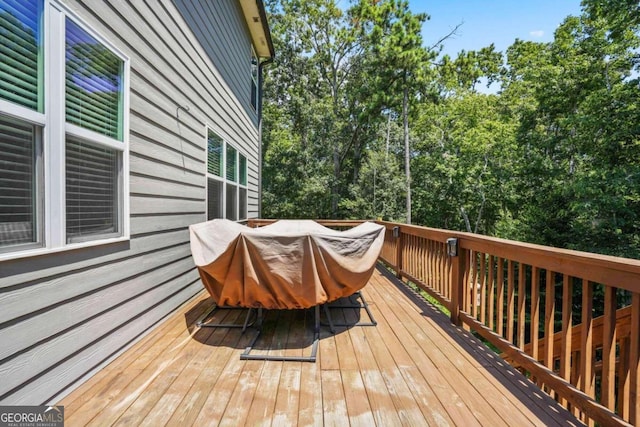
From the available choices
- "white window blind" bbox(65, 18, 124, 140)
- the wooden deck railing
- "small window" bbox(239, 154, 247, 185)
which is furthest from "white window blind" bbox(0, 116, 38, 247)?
"small window" bbox(239, 154, 247, 185)

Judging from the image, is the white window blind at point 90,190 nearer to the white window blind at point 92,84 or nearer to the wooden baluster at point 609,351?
the white window blind at point 92,84

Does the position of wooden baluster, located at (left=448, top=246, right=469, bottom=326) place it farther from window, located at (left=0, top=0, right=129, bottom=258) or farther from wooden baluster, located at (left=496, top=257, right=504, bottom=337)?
window, located at (left=0, top=0, right=129, bottom=258)

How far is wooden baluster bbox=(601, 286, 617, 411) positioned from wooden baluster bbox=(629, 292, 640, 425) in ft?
0.31

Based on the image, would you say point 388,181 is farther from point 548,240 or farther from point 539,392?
point 539,392

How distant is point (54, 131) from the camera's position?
180cm

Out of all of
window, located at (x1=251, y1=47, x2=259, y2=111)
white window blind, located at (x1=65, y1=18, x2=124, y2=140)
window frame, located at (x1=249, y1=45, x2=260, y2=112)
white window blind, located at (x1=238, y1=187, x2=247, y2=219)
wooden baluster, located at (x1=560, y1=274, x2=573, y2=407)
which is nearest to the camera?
wooden baluster, located at (x1=560, y1=274, x2=573, y2=407)

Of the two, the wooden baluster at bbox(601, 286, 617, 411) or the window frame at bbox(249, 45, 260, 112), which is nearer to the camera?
the wooden baluster at bbox(601, 286, 617, 411)

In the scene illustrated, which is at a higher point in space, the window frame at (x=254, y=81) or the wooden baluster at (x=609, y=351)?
the window frame at (x=254, y=81)

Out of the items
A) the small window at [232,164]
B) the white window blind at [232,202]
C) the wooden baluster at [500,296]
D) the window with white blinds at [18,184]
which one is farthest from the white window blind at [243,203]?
the wooden baluster at [500,296]

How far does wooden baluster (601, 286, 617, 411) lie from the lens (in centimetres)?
160

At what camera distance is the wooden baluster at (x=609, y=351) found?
1.60 metres

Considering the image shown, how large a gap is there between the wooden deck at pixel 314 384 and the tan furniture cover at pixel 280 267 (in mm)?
415

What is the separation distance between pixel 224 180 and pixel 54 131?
11.0 ft

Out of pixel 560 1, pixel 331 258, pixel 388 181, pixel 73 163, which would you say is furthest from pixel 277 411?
pixel 560 1
